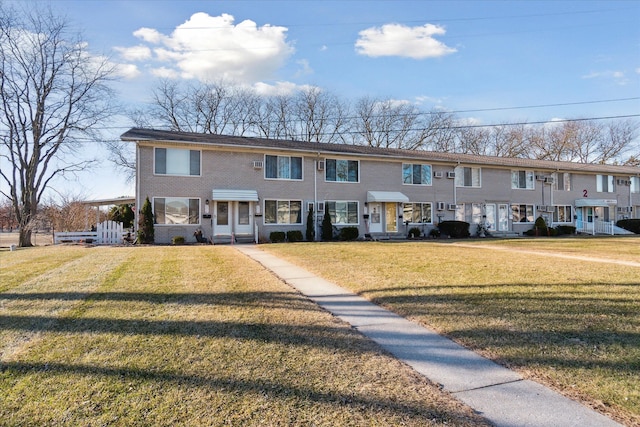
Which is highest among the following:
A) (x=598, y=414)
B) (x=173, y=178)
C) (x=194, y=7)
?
(x=194, y=7)

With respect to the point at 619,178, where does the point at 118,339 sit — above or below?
below

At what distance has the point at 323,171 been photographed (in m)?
20.9

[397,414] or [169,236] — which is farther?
[169,236]

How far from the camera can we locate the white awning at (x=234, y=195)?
18.2 meters

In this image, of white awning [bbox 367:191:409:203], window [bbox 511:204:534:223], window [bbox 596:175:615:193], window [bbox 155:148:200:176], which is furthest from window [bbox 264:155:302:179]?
window [bbox 596:175:615:193]

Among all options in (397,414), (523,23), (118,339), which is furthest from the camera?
(523,23)

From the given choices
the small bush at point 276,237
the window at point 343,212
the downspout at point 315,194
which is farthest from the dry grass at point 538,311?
the window at point 343,212

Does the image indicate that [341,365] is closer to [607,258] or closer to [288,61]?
[607,258]

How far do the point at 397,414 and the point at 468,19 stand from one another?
19527 millimetres

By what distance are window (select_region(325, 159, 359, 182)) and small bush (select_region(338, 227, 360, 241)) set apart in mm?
2940

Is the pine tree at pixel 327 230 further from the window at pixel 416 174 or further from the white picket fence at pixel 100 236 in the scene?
the white picket fence at pixel 100 236

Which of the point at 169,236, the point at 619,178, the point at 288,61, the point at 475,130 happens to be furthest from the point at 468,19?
the point at 475,130

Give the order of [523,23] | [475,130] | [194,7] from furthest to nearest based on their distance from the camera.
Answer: [475,130] < [523,23] < [194,7]

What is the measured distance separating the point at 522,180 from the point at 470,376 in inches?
1030
